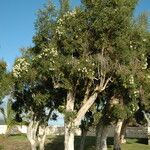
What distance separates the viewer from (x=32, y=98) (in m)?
39.8

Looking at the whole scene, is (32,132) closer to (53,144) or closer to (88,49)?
(88,49)

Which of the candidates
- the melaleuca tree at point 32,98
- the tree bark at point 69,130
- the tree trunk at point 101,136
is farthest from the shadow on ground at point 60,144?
the tree bark at point 69,130

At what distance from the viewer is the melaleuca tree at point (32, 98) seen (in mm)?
37969

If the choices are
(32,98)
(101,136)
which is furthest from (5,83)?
(101,136)

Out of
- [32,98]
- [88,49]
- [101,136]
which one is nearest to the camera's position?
[88,49]

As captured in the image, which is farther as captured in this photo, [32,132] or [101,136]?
[101,136]

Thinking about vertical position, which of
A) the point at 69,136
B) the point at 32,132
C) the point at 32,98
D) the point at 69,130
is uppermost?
the point at 32,98

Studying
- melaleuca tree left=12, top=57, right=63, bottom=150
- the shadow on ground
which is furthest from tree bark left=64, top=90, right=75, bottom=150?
the shadow on ground

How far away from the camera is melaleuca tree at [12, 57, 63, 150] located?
3797 centimetres

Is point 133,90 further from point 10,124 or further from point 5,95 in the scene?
point 10,124

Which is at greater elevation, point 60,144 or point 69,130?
point 60,144

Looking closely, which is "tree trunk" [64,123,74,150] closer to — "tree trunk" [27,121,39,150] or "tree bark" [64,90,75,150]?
"tree bark" [64,90,75,150]

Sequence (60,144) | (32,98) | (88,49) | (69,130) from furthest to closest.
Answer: (60,144) < (32,98) < (69,130) < (88,49)

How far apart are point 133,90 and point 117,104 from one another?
3.18 m
